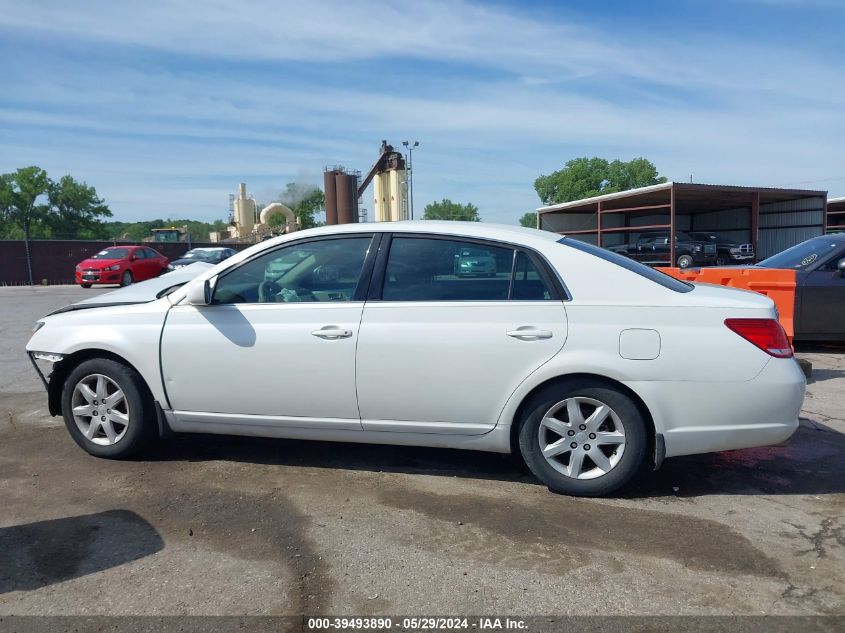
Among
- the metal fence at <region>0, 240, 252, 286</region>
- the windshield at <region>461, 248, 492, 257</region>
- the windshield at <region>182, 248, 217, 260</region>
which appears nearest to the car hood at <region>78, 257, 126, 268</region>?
the windshield at <region>182, 248, 217, 260</region>

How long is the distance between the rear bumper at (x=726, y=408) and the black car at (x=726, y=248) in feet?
71.5

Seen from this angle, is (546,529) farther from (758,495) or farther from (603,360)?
(758,495)

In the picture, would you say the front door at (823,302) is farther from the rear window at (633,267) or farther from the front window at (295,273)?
the front window at (295,273)

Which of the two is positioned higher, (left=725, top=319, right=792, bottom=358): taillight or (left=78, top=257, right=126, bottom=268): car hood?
(left=78, top=257, right=126, bottom=268): car hood

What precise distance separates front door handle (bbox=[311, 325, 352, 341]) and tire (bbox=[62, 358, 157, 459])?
1.36 m

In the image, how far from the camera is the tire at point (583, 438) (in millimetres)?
3902

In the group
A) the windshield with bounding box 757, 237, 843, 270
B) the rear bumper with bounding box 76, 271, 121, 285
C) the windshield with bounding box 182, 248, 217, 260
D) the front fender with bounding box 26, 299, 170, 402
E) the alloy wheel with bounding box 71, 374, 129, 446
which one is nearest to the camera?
the front fender with bounding box 26, 299, 170, 402

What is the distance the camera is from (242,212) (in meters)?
64.3

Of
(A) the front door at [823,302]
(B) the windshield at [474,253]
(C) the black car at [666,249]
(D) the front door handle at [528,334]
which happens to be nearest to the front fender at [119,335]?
(B) the windshield at [474,253]

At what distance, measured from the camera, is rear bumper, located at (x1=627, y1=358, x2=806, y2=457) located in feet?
Result: 12.5

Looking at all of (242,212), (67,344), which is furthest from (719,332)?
(242,212)

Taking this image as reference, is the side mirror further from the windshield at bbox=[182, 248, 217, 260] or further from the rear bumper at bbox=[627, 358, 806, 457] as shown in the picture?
the windshield at bbox=[182, 248, 217, 260]

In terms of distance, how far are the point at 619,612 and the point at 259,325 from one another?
265cm

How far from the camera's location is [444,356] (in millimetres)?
4043
